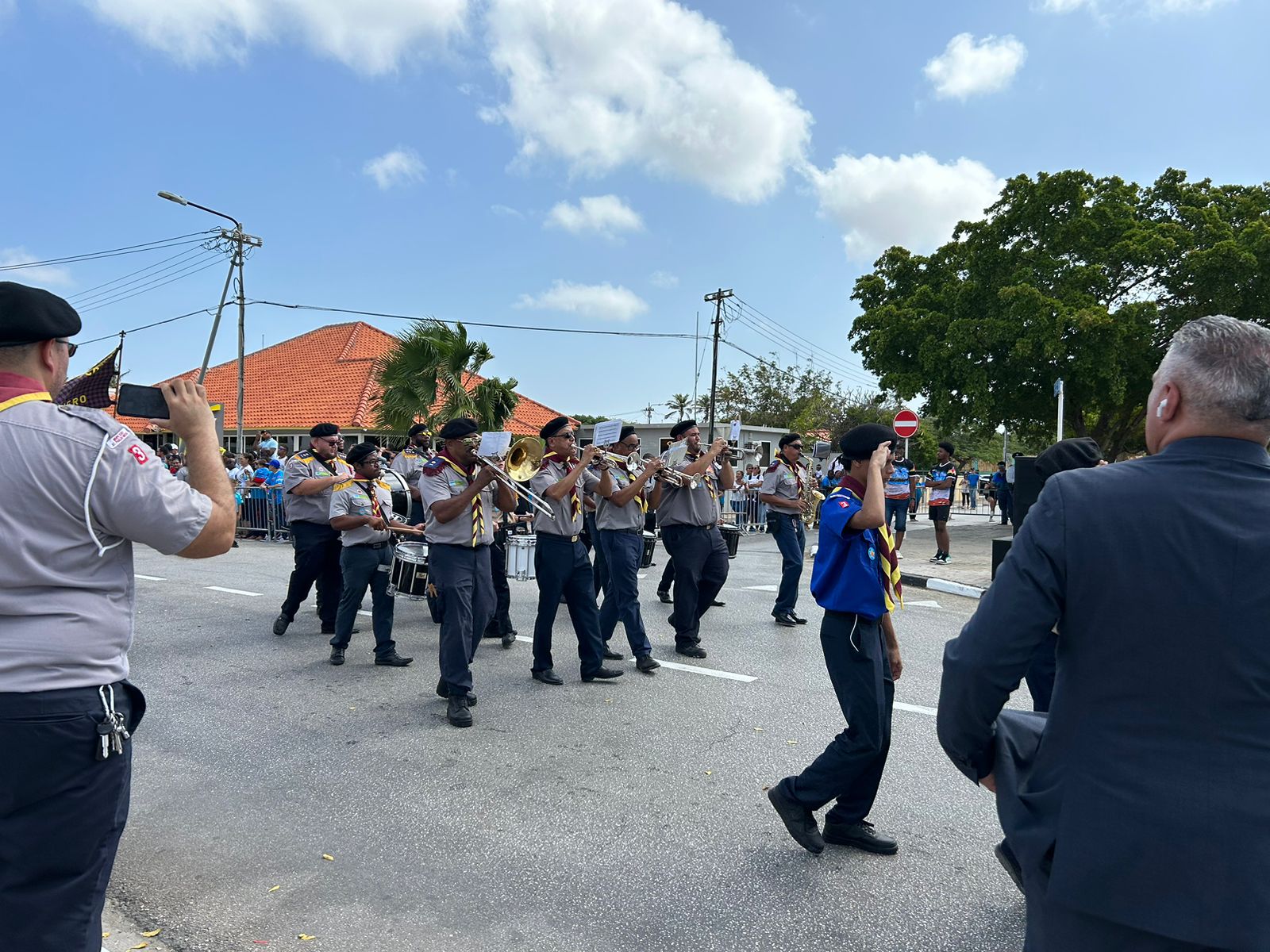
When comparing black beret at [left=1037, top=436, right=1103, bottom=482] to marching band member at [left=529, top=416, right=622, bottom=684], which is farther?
marching band member at [left=529, top=416, right=622, bottom=684]

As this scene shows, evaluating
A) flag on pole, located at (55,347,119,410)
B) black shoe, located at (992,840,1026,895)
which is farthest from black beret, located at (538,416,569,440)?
black shoe, located at (992,840,1026,895)

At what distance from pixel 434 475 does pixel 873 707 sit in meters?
3.46

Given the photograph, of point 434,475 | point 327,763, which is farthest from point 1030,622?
point 434,475

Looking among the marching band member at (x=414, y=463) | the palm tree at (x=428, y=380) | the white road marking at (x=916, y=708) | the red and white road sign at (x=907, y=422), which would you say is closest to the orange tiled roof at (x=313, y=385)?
the palm tree at (x=428, y=380)

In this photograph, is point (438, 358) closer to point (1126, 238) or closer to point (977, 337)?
point (977, 337)

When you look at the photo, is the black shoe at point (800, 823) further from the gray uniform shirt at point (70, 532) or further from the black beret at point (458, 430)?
Answer: the black beret at point (458, 430)

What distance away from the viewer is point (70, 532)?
203 centimetres

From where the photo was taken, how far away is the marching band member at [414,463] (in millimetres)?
9930

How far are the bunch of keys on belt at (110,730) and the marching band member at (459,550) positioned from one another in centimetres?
330

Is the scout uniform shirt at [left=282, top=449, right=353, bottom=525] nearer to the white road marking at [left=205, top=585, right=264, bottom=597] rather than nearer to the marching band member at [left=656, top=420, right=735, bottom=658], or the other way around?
the white road marking at [left=205, top=585, right=264, bottom=597]

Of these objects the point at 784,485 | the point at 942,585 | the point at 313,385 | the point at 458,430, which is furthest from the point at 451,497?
the point at 313,385

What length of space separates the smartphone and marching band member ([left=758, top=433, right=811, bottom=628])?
22.7 ft

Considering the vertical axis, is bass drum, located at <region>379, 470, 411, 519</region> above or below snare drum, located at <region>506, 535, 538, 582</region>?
above

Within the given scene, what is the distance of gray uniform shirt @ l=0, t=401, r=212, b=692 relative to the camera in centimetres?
Result: 198
